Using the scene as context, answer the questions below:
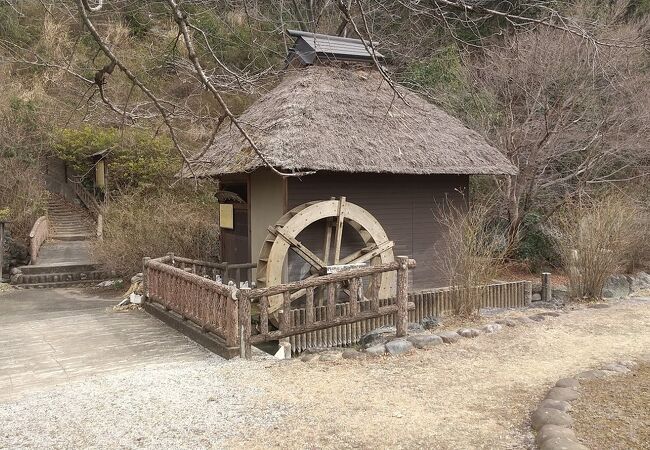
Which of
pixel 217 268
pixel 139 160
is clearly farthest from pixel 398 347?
pixel 139 160

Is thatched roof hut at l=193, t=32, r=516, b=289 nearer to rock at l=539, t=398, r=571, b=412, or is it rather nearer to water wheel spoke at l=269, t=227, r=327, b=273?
water wheel spoke at l=269, t=227, r=327, b=273

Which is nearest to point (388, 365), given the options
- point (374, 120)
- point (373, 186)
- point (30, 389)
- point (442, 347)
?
point (442, 347)

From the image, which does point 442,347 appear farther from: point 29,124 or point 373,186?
point 29,124

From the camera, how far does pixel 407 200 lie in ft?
32.9

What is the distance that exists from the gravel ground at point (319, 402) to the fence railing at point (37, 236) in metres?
9.95

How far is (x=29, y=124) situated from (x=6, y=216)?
5387 millimetres

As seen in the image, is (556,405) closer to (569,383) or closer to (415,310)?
(569,383)

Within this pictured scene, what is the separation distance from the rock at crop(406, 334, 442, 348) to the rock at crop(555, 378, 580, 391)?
166 cm

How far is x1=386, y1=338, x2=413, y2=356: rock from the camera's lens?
19.7 ft

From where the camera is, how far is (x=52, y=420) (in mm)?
4195

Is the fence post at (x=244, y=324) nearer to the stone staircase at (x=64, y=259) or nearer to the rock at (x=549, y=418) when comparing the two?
the rock at (x=549, y=418)

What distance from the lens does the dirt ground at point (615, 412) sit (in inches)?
140

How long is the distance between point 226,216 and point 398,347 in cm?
558

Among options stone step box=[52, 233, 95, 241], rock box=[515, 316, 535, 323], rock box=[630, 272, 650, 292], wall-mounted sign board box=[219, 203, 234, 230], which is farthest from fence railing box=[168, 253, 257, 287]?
stone step box=[52, 233, 95, 241]
